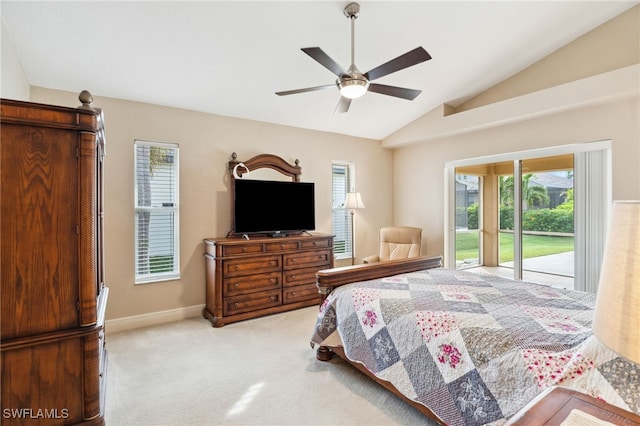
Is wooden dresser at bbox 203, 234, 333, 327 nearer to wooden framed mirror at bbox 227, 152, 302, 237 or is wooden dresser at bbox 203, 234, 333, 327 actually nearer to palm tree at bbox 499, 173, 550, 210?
wooden framed mirror at bbox 227, 152, 302, 237

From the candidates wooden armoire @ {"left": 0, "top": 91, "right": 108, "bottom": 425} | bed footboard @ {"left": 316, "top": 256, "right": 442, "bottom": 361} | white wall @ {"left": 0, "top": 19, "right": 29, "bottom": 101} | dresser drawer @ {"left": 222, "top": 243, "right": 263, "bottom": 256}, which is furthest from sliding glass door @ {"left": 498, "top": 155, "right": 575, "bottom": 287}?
white wall @ {"left": 0, "top": 19, "right": 29, "bottom": 101}

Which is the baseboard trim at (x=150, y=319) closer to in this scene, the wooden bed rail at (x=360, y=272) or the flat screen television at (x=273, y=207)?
the flat screen television at (x=273, y=207)

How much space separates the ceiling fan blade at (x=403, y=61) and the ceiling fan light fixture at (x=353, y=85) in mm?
82

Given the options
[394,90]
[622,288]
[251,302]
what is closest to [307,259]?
[251,302]

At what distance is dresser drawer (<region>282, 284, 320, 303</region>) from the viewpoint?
4.29 meters

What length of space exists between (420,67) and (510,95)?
56.0 inches

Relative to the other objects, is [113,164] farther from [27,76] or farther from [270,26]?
[270,26]

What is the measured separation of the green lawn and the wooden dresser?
2227mm

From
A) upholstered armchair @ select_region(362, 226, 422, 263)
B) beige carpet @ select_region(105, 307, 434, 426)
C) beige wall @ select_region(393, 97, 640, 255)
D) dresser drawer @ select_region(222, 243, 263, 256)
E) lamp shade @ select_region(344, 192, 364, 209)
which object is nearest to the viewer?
beige carpet @ select_region(105, 307, 434, 426)

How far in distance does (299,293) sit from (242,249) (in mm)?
1056

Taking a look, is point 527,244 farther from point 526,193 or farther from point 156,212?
point 156,212

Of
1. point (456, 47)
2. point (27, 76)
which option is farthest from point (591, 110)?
point (27, 76)

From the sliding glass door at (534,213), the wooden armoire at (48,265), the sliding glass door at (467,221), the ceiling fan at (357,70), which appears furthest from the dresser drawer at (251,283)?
the sliding glass door at (467,221)

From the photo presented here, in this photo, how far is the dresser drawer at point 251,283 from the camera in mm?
3844
